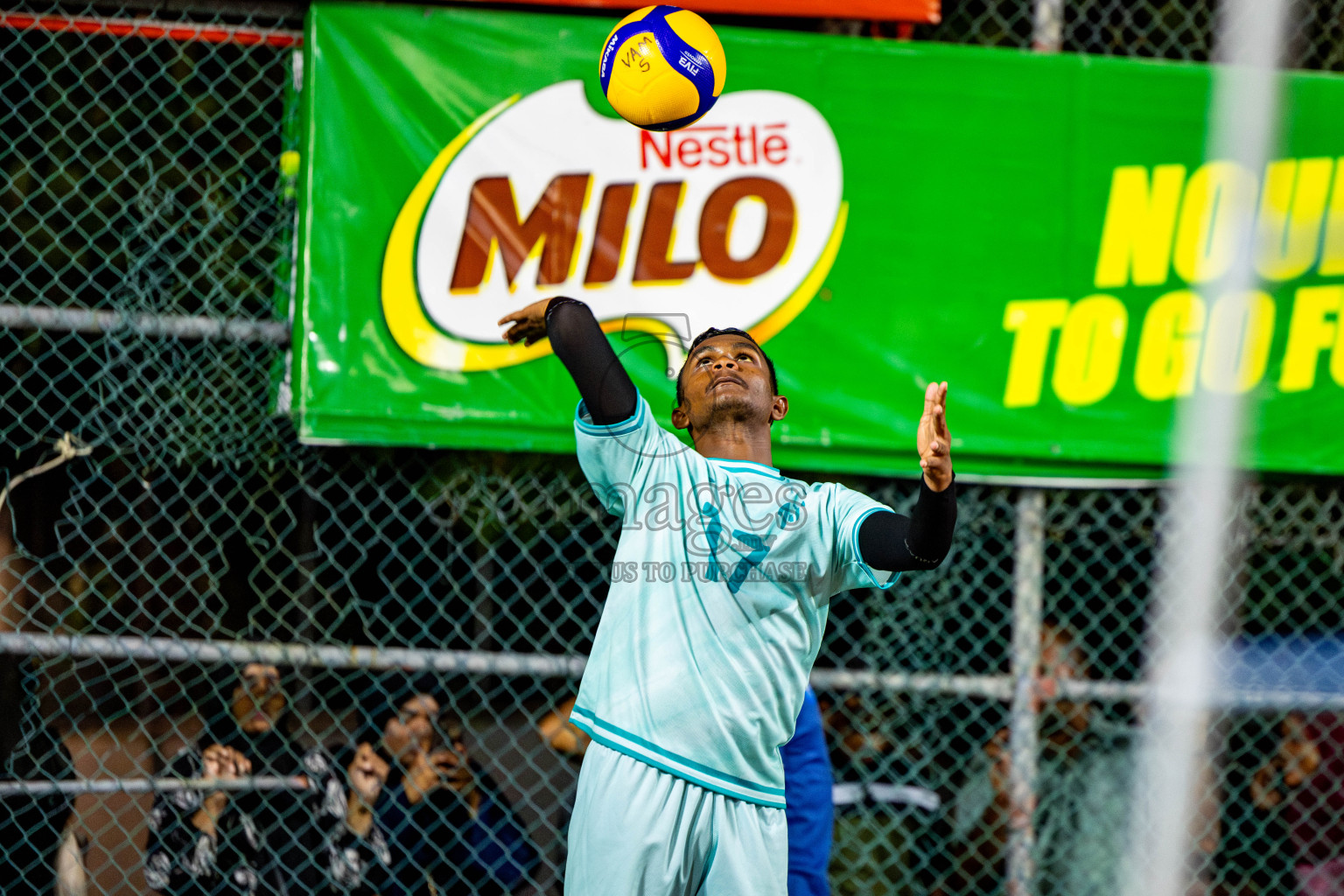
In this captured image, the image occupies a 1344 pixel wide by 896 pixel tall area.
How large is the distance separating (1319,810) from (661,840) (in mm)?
2983

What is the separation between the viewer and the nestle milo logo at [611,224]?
3.86 m

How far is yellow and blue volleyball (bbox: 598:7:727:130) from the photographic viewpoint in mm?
2695

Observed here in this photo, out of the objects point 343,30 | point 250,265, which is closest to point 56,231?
point 250,265

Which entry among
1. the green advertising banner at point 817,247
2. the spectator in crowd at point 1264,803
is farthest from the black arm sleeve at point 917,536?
the spectator in crowd at point 1264,803

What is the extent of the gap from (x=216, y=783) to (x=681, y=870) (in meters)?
1.96

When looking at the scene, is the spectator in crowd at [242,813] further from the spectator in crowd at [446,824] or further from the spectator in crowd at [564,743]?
the spectator in crowd at [564,743]

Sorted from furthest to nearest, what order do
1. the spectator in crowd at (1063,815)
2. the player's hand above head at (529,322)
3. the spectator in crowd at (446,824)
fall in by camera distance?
1. the spectator in crowd at (1063,815)
2. the spectator in crowd at (446,824)
3. the player's hand above head at (529,322)

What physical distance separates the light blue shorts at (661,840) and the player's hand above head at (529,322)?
31.3 inches

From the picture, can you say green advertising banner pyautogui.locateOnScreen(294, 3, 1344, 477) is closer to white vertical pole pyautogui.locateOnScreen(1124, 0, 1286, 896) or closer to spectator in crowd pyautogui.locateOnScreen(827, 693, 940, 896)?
white vertical pole pyautogui.locateOnScreen(1124, 0, 1286, 896)

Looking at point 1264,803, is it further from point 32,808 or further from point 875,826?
point 32,808

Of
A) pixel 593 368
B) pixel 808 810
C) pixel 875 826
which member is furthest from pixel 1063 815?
pixel 593 368

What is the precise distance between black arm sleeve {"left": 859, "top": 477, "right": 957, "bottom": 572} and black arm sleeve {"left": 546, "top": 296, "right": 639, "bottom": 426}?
495 millimetres

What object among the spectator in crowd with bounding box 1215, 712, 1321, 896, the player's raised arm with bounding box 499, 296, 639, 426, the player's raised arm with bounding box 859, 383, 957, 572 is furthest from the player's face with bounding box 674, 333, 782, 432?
the spectator in crowd with bounding box 1215, 712, 1321, 896

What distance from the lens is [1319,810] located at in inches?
162
